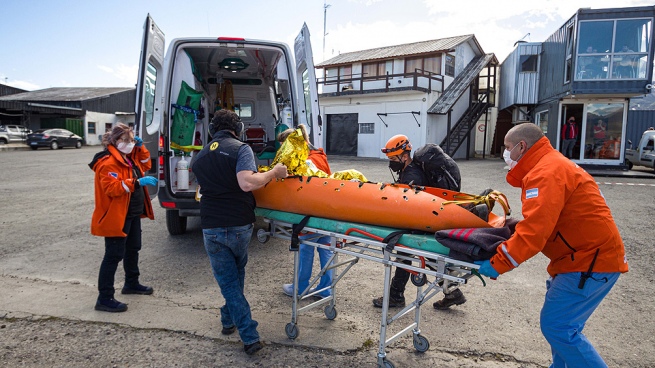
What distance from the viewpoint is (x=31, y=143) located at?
2697 cm

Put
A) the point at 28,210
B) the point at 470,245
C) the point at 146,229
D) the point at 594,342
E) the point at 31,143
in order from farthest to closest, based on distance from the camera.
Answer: the point at 31,143, the point at 28,210, the point at 146,229, the point at 594,342, the point at 470,245

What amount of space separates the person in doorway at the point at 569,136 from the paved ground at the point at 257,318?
11.2 metres

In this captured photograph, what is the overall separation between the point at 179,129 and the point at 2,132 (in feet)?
97.9

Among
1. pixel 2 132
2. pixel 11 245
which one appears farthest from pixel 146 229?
pixel 2 132

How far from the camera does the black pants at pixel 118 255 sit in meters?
3.84

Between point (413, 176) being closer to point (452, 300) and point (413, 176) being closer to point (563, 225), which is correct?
point (452, 300)

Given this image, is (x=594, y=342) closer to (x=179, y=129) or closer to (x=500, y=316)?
(x=500, y=316)

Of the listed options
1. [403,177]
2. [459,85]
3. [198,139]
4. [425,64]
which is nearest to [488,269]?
[403,177]

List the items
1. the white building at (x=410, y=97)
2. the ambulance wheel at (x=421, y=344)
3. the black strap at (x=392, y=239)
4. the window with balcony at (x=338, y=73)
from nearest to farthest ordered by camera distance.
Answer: the black strap at (x=392, y=239)
the ambulance wheel at (x=421, y=344)
the white building at (x=410, y=97)
the window with balcony at (x=338, y=73)

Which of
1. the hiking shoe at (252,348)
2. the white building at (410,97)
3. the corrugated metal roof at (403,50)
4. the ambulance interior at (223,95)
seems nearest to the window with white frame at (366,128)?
the white building at (410,97)

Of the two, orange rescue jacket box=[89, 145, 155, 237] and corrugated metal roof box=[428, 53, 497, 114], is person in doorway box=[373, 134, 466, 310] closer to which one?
orange rescue jacket box=[89, 145, 155, 237]

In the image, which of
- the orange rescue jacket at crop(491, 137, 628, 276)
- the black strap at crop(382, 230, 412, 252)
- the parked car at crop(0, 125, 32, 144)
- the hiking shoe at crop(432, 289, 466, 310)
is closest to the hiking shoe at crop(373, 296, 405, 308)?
the hiking shoe at crop(432, 289, 466, 310)

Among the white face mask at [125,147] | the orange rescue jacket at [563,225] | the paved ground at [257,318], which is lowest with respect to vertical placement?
the paved ground at [257,318]

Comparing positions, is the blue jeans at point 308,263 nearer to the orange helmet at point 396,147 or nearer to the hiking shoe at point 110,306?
the orange helmet at point 396,147
